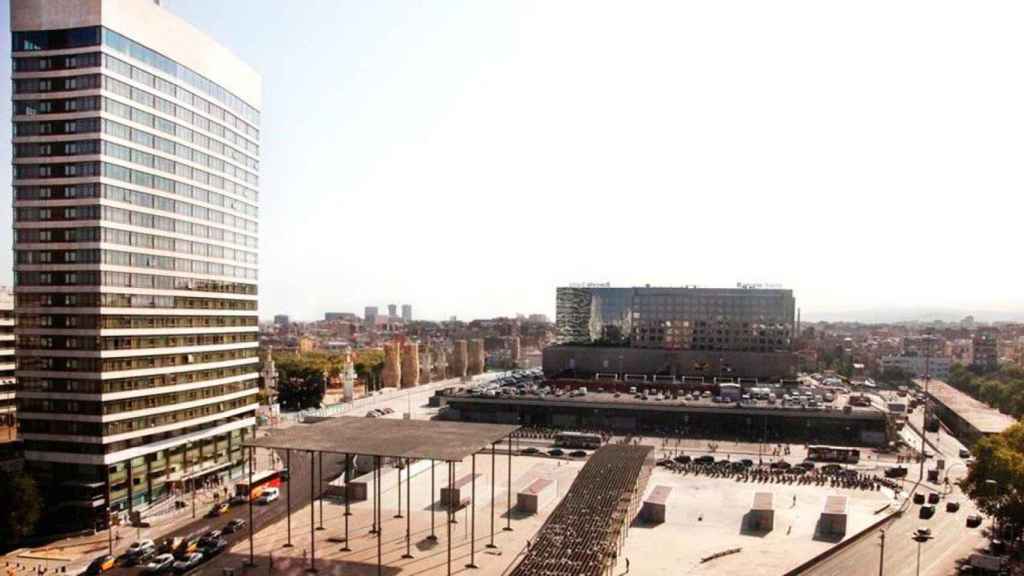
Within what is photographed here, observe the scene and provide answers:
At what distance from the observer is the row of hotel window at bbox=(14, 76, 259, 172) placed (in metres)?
54.2

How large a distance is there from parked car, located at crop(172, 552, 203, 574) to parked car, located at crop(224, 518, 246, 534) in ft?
18.2

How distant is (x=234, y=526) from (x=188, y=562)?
766cm

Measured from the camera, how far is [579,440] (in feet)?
270

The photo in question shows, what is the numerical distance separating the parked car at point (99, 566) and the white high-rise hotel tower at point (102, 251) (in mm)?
8846

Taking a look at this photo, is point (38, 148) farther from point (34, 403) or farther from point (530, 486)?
point (530, 486)

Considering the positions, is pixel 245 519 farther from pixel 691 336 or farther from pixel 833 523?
pixel 691 336

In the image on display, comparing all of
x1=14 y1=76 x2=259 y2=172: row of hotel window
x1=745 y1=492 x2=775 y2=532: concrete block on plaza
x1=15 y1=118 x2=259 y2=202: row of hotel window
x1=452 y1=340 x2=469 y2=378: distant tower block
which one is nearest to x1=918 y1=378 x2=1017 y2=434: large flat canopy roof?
x1=745 y1=492 x2=775 y2=532: concrete block on plaza

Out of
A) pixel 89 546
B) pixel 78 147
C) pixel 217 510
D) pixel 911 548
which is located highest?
pixel 78 147

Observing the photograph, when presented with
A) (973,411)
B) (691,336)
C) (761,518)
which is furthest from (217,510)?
(973,411)

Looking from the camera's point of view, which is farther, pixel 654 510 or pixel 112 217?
pixel 112 217

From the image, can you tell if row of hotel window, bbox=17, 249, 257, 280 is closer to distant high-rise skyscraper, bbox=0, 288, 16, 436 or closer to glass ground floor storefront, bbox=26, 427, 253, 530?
glass ground floor storefront, bbox=26, 427, 253, 530

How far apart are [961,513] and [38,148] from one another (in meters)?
79.3

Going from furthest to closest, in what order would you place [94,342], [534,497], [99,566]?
1. [534,497]
2. [94,342]
3. [99,566]

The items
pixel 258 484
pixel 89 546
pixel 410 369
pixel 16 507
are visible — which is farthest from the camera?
pixel 410 369
